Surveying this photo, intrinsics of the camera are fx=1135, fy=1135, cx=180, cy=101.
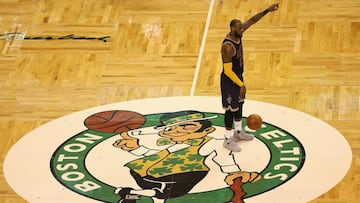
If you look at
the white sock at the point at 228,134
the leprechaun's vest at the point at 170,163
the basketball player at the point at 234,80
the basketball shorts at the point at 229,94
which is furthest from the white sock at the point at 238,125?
the leprechaun's vest at the point at 170,163

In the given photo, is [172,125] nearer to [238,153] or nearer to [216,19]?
[238,153]

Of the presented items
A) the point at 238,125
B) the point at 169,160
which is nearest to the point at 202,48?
the point at 238,125

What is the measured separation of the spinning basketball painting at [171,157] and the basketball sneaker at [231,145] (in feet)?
0.19

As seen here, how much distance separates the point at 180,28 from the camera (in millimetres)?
17703

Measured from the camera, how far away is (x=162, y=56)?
1695 centimetres

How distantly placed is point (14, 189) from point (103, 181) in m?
1.09

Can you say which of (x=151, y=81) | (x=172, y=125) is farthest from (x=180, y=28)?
(x=172, y=125)

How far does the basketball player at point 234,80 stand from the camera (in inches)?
544

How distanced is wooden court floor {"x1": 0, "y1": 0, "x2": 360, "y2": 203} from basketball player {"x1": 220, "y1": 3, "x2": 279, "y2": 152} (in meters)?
1.23

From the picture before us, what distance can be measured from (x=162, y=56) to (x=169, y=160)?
3.03 meters

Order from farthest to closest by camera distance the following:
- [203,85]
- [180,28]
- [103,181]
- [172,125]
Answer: [180,28] → [203,85] → [172,125] → [103,181]

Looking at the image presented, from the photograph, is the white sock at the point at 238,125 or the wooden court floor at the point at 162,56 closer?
the white sock at the point at 238,125

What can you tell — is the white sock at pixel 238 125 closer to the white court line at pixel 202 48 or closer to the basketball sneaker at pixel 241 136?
the basketball sneaker at pixel 241 136

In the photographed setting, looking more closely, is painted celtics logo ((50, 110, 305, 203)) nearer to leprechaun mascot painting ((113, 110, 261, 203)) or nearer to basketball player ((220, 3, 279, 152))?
leprechaun mascot painting ((113, 110, 261, 203))
